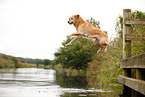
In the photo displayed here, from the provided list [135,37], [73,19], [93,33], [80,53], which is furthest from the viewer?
[80,53]

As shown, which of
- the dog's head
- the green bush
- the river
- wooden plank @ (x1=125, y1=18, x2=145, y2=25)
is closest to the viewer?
the dog's head

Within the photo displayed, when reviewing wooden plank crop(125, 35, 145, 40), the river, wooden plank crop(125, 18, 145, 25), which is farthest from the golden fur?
the river

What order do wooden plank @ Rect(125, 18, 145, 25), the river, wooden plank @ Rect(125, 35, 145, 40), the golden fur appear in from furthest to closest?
the river < wooden plank @ Rect(125, 18, 145, 25) < wooden plank @ Rect(125, 35, 145, 40) < the golden fur

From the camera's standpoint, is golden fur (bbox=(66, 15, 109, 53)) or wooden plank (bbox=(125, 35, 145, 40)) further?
wooden plank (bbox=(125, 35, 145, 40))

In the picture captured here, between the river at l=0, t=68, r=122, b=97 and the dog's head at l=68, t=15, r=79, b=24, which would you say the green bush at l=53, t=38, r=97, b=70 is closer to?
the river at l=0, t=68, r=122, b=97

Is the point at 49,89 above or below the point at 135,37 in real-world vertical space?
below

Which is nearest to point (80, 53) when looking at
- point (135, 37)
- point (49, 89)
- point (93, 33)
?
point (49, 89)

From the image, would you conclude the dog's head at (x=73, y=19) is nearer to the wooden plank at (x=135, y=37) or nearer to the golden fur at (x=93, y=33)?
the golden fur at (x=93, y=33)

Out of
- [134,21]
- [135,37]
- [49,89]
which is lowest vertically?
[49,89]

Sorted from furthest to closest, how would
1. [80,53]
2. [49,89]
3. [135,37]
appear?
[80,53] → [49,89] → [135,37]

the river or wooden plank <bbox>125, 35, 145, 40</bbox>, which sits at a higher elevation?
wooden plank <bbox>125, 35, 145, 40</bbox>

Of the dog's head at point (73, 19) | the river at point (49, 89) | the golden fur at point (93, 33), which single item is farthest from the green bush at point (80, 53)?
the golden fur at point (93, 33)

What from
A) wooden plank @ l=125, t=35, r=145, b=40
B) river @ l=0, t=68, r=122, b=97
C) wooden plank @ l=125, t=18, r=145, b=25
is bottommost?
river @ l=0, t=68, r=122, b=97

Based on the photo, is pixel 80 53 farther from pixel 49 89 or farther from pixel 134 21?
pixel 134 21
